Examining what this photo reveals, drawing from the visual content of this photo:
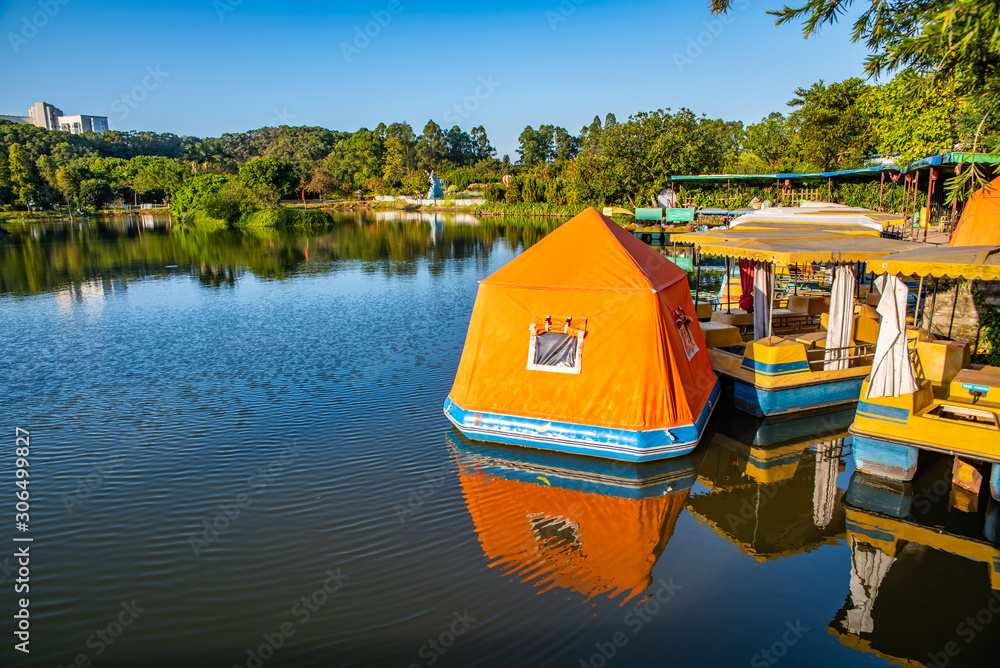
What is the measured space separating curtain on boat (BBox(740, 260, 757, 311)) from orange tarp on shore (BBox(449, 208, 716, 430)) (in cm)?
666

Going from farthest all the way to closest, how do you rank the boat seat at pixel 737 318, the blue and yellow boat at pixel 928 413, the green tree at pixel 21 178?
the green tree at pixel 21 178 → the boat seat at pixel 737 318 → the blue and yellow boat at pixel 928 413

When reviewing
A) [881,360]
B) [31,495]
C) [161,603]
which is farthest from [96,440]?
[881,360]

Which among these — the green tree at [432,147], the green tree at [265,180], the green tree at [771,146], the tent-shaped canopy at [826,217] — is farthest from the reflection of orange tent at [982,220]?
the green tree at [432,147]

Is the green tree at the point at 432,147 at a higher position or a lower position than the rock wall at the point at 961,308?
higher

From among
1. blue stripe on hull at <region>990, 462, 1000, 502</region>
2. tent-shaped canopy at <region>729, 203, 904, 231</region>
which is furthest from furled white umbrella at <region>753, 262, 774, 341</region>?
blue stripe on hull at <region>990, 462, 1000, 502</region>

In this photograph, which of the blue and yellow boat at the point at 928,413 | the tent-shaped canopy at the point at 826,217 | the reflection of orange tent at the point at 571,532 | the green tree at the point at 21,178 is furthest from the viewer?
the green tree at the point at 21,178

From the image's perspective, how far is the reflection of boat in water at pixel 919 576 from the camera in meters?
6.50

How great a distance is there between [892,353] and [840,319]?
349 centimetres

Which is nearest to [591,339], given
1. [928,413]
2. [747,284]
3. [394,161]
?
[928,413]

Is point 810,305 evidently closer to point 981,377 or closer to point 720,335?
point 720,335

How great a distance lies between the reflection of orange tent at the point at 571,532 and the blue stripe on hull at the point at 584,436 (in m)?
0.84

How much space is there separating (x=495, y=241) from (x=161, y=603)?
158ft

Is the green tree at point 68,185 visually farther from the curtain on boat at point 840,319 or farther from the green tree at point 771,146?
the curtain on boat at point 840,319

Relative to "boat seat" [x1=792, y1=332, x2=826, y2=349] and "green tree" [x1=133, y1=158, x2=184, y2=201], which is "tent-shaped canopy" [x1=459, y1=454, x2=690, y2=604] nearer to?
"boat seat" [x1=792, y1=332, x2=826, y2=349]
